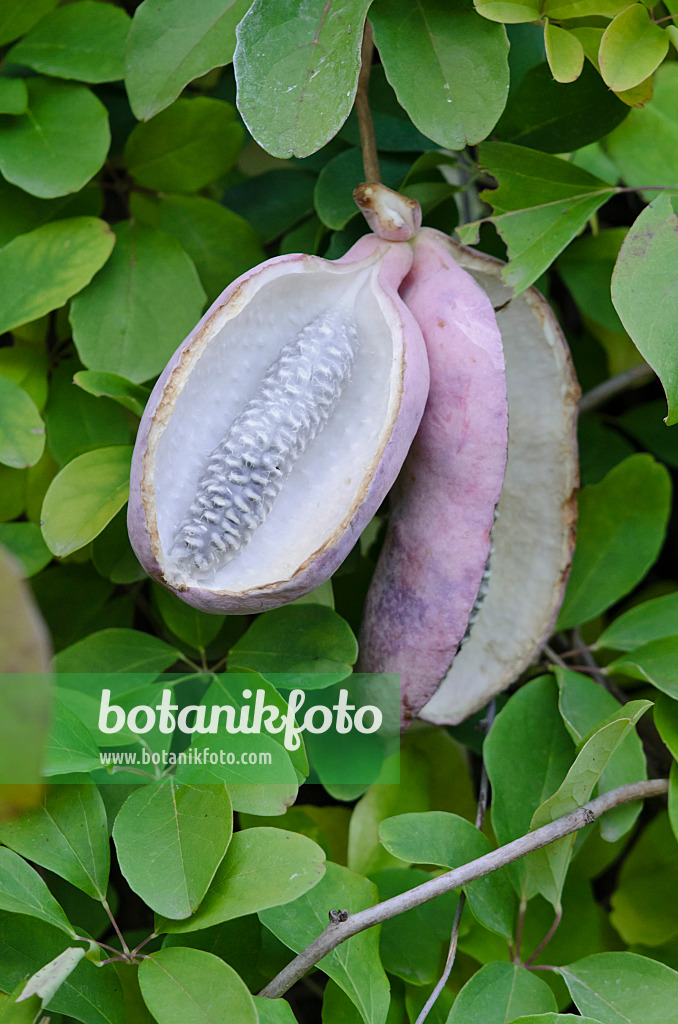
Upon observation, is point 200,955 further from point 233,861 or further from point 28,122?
point 28,122

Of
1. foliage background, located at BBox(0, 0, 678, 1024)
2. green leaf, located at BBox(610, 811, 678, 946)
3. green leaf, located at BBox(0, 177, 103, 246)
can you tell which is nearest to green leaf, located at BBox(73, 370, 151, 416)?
foliage background, located at BBox(0, 0, 678, 1024)

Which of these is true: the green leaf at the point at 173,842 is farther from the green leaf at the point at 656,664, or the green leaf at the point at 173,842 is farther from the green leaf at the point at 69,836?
the green leaf at the point at 656,664

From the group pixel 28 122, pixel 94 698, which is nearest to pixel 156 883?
pixel 94 698

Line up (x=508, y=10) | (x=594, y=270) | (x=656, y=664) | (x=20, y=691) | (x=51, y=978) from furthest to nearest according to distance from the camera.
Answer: (x=594, y=270), (x=656, y=664), (x=508, y=10), (x=51, y=978), (x=20, y=691)

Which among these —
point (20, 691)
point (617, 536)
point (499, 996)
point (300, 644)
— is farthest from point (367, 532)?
point (20, 691)

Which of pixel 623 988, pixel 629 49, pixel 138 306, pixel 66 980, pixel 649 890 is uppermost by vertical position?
pixel 629 49

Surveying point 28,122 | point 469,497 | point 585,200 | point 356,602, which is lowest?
point 356,602

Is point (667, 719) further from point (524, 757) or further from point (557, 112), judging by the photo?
point (557, 112)
